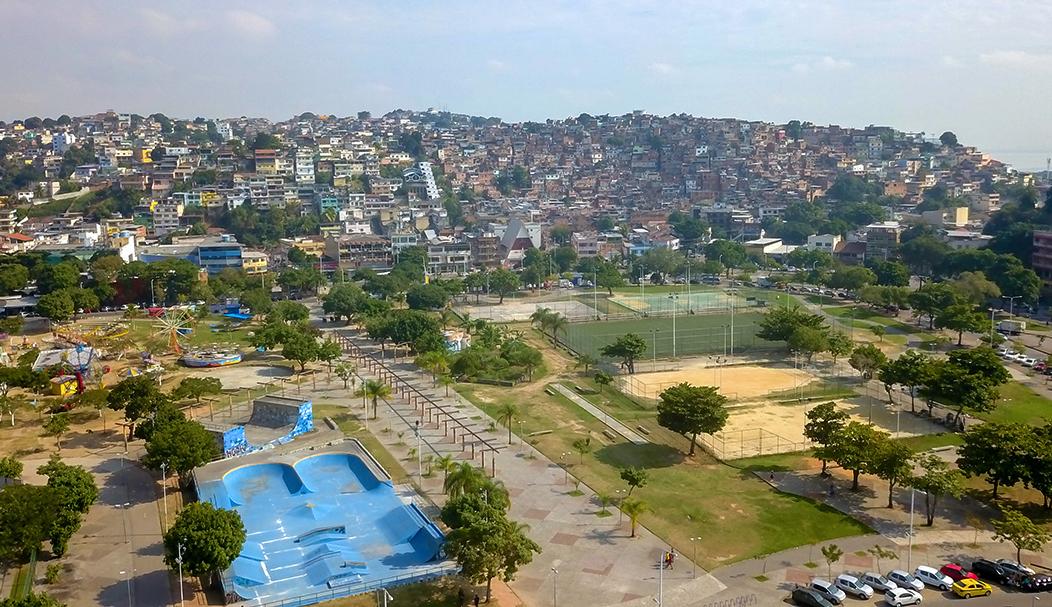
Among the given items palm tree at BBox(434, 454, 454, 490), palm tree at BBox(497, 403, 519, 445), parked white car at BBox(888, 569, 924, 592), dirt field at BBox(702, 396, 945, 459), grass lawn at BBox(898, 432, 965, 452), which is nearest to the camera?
parked white car at BBox(888, 569, 924, 592)

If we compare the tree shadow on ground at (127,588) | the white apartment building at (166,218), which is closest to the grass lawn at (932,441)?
the tree shadow on ground at (127,588)

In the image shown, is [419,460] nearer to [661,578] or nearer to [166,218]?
[661,578]


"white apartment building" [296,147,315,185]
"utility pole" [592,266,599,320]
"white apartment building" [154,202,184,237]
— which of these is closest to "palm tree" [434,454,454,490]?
"utility pole" [592,266,599,320]

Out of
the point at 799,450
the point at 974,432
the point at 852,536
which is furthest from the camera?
the point at 799,450

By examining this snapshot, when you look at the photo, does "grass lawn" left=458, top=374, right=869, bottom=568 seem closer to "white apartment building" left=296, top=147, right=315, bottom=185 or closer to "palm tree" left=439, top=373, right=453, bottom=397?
"palm tree" left=439, top=373, right=453, bottom=397

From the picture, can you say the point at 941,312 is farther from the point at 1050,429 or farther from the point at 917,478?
the point at 917,478

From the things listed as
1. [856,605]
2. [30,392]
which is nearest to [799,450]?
[856,605]
